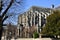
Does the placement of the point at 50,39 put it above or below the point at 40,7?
below

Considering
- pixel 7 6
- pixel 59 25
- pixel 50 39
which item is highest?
pixel 7 6

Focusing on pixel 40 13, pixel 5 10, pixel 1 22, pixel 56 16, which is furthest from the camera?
pixel 40 13

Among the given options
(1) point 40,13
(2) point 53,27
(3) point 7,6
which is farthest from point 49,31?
(1) point 40,13

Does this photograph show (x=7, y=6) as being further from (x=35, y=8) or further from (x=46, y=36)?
(x=35, y=8)

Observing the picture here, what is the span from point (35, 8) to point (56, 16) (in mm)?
58617

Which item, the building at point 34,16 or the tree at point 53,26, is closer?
the tree at point 53,26

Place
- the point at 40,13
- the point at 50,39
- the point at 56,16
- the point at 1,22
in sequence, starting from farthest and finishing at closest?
the point at 40,13
the point at 56,16
the point at 50,39
the point at 1,22

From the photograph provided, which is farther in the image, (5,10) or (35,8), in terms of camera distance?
(35,8)

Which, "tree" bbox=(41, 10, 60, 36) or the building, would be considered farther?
the building

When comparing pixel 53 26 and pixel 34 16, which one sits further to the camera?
pixel 34 16

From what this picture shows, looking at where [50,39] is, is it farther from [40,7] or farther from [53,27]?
[40,7]

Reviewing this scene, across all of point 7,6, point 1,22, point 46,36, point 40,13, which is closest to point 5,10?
point 7,6

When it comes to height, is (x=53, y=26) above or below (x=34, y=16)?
below

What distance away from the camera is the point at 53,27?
37500 millimetres
